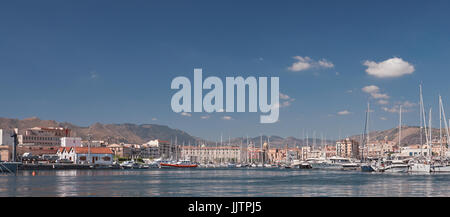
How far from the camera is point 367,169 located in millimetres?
108000

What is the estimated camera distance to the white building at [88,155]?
534 feet

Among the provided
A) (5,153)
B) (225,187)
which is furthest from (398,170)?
Result: (5,153)

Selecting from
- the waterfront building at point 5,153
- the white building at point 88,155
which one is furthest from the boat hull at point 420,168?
the waterfront building at point 5,153

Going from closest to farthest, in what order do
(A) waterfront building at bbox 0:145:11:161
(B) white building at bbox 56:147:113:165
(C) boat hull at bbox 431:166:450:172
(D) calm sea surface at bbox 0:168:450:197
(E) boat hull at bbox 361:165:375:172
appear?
(D) calm sea surface at bbox 0:168:450:197
(C) boat hull at bbox 431:166:450:172
(E) boat hull at bbox 361:165:375:172
(B) white building at bbox 56:147:113:165
(A) waterfront building at bbox 0:145:11:161

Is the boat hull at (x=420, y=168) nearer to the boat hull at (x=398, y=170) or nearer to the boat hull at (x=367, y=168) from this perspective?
the boat hull at (x=398, y=170)

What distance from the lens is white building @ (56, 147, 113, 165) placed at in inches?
6403

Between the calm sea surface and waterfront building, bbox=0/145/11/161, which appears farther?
waterfront building, bbox=0/145/11/161

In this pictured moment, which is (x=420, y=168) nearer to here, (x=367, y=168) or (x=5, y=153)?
(x=367, y=168)

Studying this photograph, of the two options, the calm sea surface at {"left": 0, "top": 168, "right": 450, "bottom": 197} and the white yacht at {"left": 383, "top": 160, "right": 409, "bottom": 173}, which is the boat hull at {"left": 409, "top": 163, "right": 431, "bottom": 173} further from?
the calm sea surface at {"left": 0, "top": 168, "right": 450, "bottom": 197}

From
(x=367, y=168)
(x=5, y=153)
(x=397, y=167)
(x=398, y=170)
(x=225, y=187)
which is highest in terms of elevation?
(x=225, y=187)

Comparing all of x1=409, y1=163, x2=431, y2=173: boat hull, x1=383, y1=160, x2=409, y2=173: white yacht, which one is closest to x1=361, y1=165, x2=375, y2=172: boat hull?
x1=383, y1=160, x2=409, y2=173: white yacht

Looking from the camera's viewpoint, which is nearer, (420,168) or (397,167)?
(420,168)

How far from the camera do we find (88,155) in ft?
536
